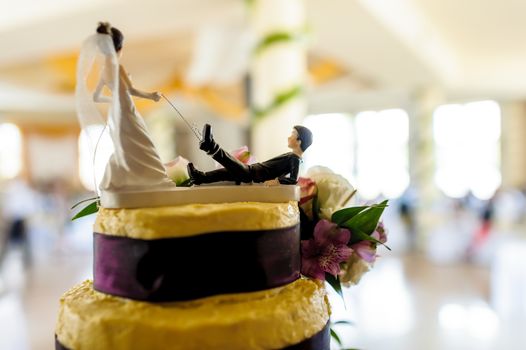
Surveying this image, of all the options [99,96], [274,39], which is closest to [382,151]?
[274,39]

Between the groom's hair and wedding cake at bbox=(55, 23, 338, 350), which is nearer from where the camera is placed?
wedding cake at bbox=(55, 23, 338, 350)

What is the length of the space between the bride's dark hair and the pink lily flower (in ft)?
1.63

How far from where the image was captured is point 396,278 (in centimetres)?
557

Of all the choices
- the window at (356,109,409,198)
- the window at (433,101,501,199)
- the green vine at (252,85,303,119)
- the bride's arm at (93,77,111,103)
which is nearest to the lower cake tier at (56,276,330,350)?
the bride's arm at (93,77,111,103)

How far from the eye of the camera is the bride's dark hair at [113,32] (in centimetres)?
81

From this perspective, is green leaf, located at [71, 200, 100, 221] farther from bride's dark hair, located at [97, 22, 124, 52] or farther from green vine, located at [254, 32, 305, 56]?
green vine, located at [254, 32, 305, 56]

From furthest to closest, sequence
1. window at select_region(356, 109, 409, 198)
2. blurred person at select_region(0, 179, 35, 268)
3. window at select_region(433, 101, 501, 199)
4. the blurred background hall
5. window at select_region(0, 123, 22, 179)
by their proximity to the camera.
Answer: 1. window at select_region(356, 109, 409, 198)
2. window at select_region(0, 123, 22, 179)
3. window at select_region(433, 101, 501, 199)
4. blurred person at select_region(0, 179, 35, 268)
5. the blurred background hall

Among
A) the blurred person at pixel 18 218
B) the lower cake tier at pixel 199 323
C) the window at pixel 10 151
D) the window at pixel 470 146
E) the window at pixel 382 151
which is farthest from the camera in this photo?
the window at pixel 382 151

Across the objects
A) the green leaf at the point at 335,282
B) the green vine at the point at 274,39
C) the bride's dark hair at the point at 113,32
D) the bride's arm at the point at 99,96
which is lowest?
the green leaf at the point at 335,282

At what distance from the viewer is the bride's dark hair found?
81 cm

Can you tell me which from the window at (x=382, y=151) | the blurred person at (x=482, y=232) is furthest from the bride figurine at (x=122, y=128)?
the window at (x=382, y=151)

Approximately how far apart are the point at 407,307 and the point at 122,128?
400 cm

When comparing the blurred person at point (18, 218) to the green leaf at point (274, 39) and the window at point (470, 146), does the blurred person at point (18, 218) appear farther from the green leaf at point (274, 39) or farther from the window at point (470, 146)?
the window at point (470, 146)

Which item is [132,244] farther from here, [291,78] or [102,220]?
[291,78]
